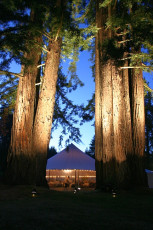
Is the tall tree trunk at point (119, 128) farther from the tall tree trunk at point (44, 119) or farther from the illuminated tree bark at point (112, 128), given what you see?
the tall tree trunk at point (44, 119)

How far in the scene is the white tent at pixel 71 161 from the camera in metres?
14.3

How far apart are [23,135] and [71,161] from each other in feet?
26.5

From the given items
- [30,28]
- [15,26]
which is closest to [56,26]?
[30,28]

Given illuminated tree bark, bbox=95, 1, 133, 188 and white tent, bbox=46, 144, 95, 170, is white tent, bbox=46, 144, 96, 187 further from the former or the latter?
illuminated tree bark, bbox=95, 1, 133, 188

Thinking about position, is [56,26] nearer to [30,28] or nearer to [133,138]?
[30,28]

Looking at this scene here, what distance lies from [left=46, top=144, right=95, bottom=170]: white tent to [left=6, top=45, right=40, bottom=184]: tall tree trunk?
7.74 metres

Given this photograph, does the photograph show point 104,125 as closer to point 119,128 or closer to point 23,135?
point 119,128

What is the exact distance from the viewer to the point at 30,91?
7.48 metres

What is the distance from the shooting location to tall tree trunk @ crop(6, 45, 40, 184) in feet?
21.3

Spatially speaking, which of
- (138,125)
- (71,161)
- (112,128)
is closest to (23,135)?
(112,128)

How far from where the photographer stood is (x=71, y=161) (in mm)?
14484

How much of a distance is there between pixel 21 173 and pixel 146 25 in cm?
664

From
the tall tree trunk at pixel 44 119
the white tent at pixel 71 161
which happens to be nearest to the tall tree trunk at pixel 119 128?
the tall tree trunk at pixel 44 119

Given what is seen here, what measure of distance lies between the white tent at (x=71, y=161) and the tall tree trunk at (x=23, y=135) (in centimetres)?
774
